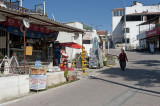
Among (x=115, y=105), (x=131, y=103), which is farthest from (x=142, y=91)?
(x=115, y=105)

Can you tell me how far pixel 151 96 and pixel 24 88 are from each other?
17.4 feet

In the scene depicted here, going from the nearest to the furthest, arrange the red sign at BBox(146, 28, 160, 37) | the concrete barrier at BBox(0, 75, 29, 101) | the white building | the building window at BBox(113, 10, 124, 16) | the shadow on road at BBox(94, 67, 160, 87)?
the concrete barrier at BBox(0, 75, 29, 101), the shadow on road at BBox(94, 67, 160, 87), the red sign at BBox(146, 28, 160, 37), the white building, the building window at BBox(113, 10, 124, 16)

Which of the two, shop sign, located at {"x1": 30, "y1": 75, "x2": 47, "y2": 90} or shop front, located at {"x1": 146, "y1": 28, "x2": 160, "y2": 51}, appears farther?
shop front, located at {"x1": 146, "y1": 28, "x2": 160, "y2": 51}

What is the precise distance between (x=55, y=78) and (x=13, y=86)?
9.68ft

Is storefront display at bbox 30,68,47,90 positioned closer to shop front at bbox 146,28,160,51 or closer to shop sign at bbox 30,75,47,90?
shop sign at bbox 30,75,47,90

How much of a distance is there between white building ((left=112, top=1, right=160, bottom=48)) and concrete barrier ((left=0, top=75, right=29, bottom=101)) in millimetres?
46537

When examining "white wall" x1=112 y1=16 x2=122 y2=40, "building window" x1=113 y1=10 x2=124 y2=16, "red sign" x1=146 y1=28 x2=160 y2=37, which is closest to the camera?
"red sign" x1=146 y1=28 x2=160 y2=37

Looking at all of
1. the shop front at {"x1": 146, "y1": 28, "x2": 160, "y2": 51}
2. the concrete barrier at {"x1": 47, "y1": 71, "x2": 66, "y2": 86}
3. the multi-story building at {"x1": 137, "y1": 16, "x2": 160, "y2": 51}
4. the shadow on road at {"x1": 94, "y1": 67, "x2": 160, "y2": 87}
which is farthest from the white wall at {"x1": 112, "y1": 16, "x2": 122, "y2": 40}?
the concrete barrier at {"x1": 47, "y1": 71, "x2": 66, "y2": 86}

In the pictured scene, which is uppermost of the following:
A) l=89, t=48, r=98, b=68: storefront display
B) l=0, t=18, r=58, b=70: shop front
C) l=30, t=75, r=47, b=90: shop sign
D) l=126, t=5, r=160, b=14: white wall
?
l=126, t=5, r=160, b=14: white wall

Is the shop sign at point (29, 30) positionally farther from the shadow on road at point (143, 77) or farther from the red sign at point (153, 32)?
the red sign at point (153, 32)

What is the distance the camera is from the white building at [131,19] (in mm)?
53450

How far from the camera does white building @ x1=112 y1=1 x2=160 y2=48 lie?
175ft

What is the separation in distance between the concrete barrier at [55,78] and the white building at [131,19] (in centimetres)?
4354

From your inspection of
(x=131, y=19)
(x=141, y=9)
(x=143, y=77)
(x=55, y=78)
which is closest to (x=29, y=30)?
(x=55, y=78)
